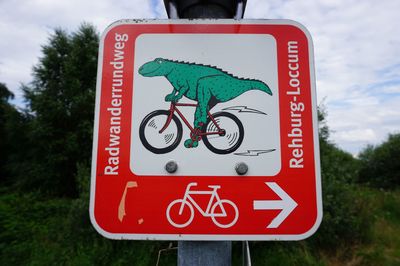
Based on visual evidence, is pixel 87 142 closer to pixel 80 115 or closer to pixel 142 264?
pixel 80 115

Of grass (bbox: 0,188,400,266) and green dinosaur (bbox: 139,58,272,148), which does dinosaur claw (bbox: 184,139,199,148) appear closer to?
green dinosaur (bbox: 139,58,272,148)

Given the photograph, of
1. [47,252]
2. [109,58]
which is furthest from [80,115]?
[109,58]

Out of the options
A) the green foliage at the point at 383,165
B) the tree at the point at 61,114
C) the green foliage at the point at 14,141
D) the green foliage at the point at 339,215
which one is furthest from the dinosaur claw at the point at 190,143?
the green foliage at the point at 383,165

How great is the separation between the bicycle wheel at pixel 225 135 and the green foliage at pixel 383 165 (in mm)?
15326

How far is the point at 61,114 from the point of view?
975 centimetres

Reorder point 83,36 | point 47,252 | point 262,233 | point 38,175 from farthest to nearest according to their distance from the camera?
point 83,36, point 38,175, point 47,252, point 262,233

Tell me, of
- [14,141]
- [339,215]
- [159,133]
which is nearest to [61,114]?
[14,141]

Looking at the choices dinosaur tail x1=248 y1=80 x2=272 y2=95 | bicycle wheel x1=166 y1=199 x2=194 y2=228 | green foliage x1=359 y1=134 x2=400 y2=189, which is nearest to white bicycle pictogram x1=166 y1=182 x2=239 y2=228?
bicycle wheel x1=166 y1=199 x2=194 y2=228

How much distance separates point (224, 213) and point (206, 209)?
6 cm

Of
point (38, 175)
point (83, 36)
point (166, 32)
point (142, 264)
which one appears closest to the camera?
point (166, 32)

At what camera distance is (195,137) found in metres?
0.89

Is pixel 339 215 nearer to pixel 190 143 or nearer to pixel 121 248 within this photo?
pixel 121 248

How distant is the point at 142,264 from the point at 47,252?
178 centimetres

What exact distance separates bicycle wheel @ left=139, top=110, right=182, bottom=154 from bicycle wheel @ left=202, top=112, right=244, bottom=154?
10cm
